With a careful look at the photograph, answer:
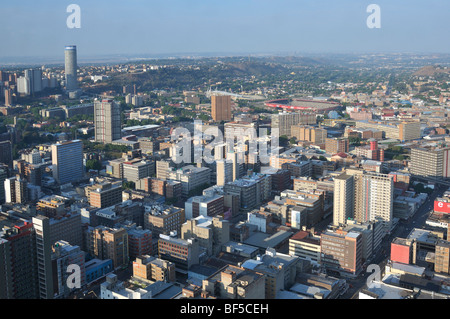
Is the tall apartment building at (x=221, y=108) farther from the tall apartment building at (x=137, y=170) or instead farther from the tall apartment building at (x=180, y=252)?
the tall apartment building at (x=180, y=252)

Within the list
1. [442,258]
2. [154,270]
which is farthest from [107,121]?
[442,258]

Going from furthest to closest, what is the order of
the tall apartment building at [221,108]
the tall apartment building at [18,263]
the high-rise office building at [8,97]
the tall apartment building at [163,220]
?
the high-rise office building at [8,97]
the tall apartment building at [221,108]
the tall apartment building at [163,220]
the tall apartment building at [18,263]

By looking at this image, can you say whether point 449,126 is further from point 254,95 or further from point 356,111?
point 254,95

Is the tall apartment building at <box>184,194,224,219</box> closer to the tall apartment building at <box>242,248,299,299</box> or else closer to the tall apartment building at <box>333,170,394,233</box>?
the tall apartment building at <box>333,170,394,233</box>

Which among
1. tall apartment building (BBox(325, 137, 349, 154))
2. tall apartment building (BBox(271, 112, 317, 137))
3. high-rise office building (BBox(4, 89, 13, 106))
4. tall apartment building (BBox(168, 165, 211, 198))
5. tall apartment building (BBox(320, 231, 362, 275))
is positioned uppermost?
high-rise office building (BBox(4, 89, 13, 106))

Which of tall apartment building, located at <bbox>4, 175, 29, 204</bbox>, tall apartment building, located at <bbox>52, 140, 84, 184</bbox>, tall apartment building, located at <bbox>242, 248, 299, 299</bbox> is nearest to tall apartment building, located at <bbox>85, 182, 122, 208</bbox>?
tall apartment building, located at <bbox>4, 175, 29, 204</bbox>

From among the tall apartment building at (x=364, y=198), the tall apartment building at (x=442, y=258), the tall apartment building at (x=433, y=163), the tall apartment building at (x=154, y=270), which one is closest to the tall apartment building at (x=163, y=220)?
the tall apartment building at (x=154, y=270)

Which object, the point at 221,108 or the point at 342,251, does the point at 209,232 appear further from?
the point at 221,108

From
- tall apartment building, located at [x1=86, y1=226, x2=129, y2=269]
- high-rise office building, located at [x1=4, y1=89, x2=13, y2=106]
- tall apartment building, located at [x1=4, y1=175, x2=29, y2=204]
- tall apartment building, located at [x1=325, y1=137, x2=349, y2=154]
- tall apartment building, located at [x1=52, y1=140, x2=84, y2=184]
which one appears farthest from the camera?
high-rise office building, located at [x1=4, y1=89, x2=13, y2=106]
